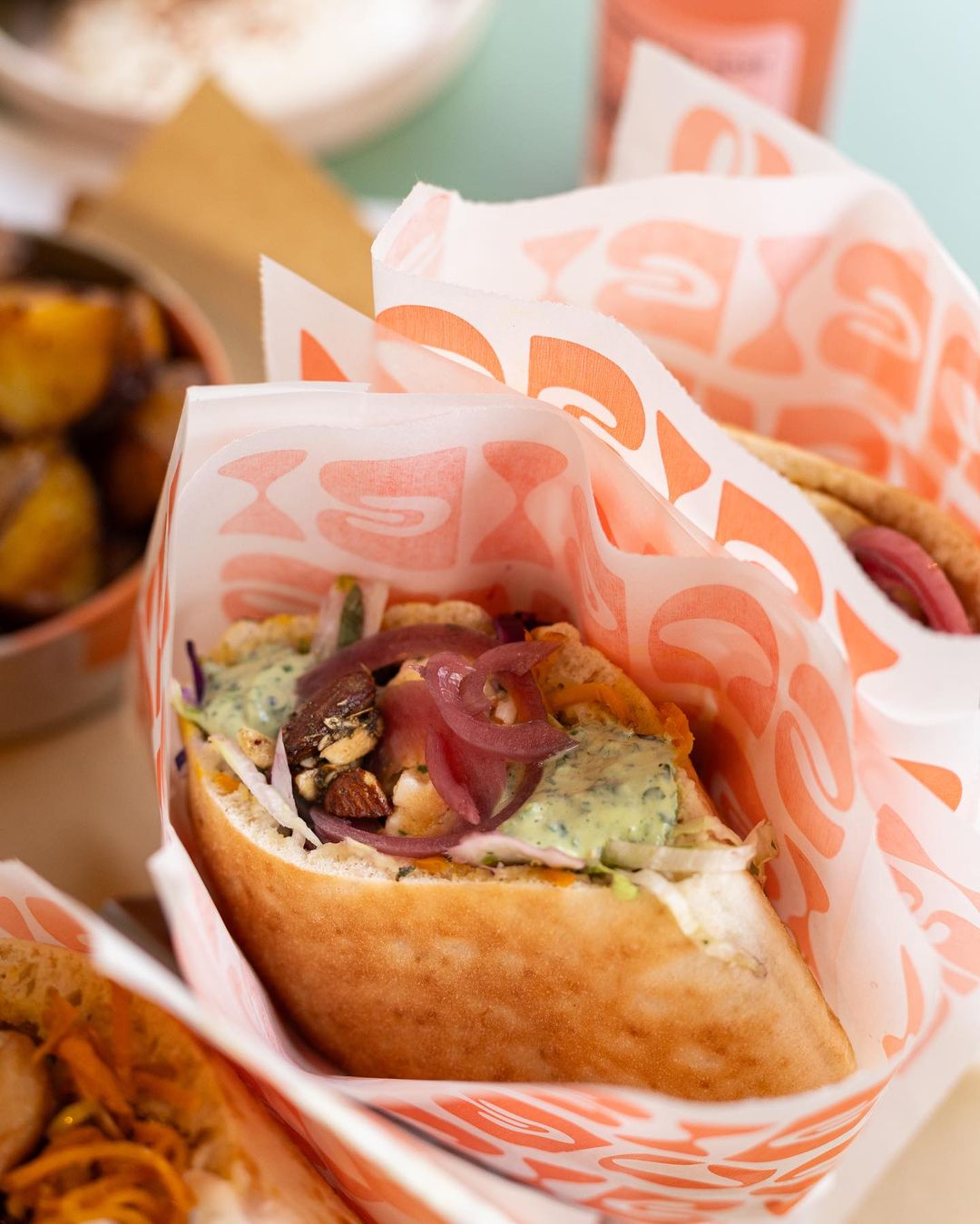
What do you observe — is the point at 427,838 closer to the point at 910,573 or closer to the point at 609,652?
the point at 609,652

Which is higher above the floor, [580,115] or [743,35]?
[743,35]

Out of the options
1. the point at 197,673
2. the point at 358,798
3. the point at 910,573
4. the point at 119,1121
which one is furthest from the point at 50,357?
the point at 910,573

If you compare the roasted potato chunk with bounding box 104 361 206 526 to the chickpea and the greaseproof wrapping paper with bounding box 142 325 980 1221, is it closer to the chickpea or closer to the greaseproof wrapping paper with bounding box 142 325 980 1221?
the greaseproof wrapping paper with bounding box 142 325 980 1221

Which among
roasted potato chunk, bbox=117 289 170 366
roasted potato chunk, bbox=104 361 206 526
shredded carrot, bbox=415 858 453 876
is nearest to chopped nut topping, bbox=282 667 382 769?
shredded carrot, bbox=415 858 453 876

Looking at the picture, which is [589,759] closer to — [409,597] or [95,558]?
[409,597]

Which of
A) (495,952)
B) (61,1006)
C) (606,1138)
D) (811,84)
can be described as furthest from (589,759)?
(811,84)

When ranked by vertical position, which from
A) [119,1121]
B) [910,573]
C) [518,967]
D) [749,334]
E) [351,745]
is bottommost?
[119,1121]
